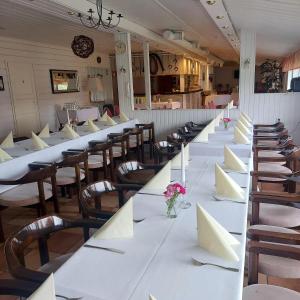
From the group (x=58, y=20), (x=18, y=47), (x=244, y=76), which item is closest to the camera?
(x=58, y=20)

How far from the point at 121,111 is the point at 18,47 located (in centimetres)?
284

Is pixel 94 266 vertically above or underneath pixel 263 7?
underneath

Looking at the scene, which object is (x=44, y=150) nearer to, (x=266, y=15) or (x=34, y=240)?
Answer: (x=34, y=240)

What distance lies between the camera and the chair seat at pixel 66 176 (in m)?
3.32

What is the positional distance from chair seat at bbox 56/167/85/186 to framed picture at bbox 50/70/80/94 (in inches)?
193

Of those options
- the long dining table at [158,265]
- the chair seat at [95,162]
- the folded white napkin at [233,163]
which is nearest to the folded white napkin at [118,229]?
the long dining table at [158,265]

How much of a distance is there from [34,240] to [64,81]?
7.36 metres

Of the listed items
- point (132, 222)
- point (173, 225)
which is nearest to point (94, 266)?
point (132, 222)

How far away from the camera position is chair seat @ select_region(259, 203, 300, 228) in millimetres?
2113

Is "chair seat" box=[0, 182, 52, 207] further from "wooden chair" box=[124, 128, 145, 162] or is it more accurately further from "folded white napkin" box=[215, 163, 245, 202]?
"wooden chair" box=[124, 128, 145, 162]

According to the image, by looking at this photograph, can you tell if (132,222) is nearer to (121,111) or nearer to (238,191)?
(238,191)

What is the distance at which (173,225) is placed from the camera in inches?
63.6

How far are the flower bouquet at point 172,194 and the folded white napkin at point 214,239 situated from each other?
23cm

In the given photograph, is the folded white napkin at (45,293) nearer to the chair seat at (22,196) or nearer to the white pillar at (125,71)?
the chair seat at (22,196)
